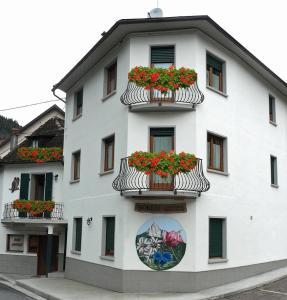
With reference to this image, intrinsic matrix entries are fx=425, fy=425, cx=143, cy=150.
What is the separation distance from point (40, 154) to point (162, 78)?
9244 mm

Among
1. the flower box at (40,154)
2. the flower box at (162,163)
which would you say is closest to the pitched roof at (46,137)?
the flower box at (40,154)

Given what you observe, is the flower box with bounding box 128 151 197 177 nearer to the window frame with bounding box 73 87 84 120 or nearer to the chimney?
the window frame with bounding box 73 87 84 120

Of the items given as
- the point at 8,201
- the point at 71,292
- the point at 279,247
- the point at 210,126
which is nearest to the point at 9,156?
the point at 8,201

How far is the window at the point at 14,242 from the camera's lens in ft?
69.9

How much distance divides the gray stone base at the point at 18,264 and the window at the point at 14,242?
14.2 inches

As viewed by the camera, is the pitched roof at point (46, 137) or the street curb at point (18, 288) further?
the pitched roof at point (46, 137)

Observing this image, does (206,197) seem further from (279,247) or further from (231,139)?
(279,247)

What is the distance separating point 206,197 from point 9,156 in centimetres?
1308

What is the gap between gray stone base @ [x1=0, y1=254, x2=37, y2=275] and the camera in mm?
20812

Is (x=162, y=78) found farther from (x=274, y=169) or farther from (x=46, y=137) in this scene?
(x=46, y=137)

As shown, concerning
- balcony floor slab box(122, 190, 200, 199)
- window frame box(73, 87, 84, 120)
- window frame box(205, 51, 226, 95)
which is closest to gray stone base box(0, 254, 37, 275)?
window frame box(73, 87, 84, 120)

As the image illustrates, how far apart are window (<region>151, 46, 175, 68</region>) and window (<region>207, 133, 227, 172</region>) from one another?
289cm

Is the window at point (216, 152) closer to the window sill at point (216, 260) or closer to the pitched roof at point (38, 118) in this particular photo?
the window sill at point (216, 260)

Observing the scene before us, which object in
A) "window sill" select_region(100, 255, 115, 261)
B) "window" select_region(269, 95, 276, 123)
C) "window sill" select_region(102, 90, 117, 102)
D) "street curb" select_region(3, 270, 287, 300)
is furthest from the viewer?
"window" select_region(269, 95, 276, 123)
